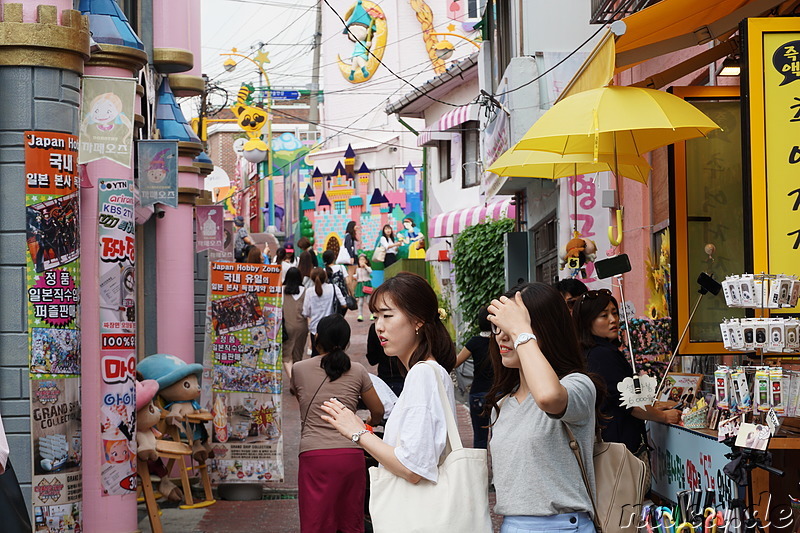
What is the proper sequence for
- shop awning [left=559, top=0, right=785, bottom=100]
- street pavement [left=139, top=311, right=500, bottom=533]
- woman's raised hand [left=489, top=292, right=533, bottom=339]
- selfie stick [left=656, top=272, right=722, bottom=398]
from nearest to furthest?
woman's raised hand [left=489, top=292, right=533, bottom=339]
shop awning [left=559, top=0, right=785, bottom=100]
selfie stick [left=656, top=272, right=722, bottom=398]
street pavement [left=139, top=311, right=500, bottom=533]

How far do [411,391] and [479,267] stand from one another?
1619 centimetres

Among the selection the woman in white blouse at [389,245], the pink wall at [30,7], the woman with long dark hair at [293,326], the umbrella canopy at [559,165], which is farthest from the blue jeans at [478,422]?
the woman in white blouse at [389,245]

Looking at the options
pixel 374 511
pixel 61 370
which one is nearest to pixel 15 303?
pixel 61 370

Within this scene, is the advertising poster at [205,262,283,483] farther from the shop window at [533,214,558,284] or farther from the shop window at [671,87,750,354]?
the shop window at [533,214,558,284]

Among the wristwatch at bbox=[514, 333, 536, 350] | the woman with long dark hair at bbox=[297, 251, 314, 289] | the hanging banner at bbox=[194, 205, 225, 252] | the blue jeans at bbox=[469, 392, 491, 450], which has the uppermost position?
the hanging banner at bbox=[194, 205, 225, 252]

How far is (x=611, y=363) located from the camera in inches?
277

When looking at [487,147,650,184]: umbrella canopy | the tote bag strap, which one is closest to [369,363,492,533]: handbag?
the tote bag strap

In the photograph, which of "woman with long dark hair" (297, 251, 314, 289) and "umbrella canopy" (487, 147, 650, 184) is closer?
"umbrella canopy" (487, 147, 650, 184)

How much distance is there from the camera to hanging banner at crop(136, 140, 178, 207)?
469 inches

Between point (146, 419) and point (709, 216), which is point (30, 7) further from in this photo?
point (709, 216)

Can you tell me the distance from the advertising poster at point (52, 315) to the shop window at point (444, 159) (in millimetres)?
21862

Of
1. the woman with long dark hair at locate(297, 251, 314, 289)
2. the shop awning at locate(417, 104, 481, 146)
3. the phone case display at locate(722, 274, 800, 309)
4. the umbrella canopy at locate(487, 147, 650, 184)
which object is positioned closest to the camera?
the phone case display at locate(722, 274, 800, 309)

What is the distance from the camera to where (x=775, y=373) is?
16.9ft

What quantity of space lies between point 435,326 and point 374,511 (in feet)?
2.71
